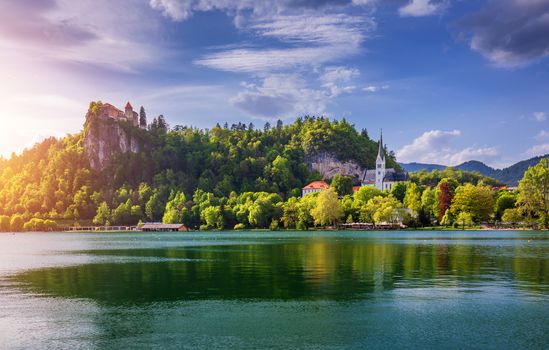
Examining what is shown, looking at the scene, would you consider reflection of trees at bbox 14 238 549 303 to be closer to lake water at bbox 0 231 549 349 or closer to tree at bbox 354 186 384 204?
lake water at bbox 0 231 549 349

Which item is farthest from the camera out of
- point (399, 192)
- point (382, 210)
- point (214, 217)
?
point (214, 217)

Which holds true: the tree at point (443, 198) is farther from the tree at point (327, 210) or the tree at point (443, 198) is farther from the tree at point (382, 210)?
the tree at point (327, 210)

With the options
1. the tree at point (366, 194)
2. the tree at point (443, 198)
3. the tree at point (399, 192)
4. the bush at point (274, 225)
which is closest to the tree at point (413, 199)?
the tree at point (443, 198)

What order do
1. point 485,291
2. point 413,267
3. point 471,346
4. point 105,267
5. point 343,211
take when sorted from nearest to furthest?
point 471,346, point 485,291, point 413,267, point 105,267, point 343,211

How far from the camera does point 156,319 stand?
26.6 metres

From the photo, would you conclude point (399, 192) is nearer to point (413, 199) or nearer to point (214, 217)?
point (413, 199)

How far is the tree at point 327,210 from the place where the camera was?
503ft

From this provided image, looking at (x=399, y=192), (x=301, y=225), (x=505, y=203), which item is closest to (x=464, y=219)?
(x=505, y=203)

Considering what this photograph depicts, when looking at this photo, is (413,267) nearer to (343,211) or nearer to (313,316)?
(313,316)

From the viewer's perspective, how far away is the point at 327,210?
153 m

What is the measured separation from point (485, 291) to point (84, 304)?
2506cm

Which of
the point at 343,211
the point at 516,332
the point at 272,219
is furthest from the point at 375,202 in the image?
the point at 516,332

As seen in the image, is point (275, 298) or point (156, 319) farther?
point (275, 298)

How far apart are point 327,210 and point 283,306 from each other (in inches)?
4909
